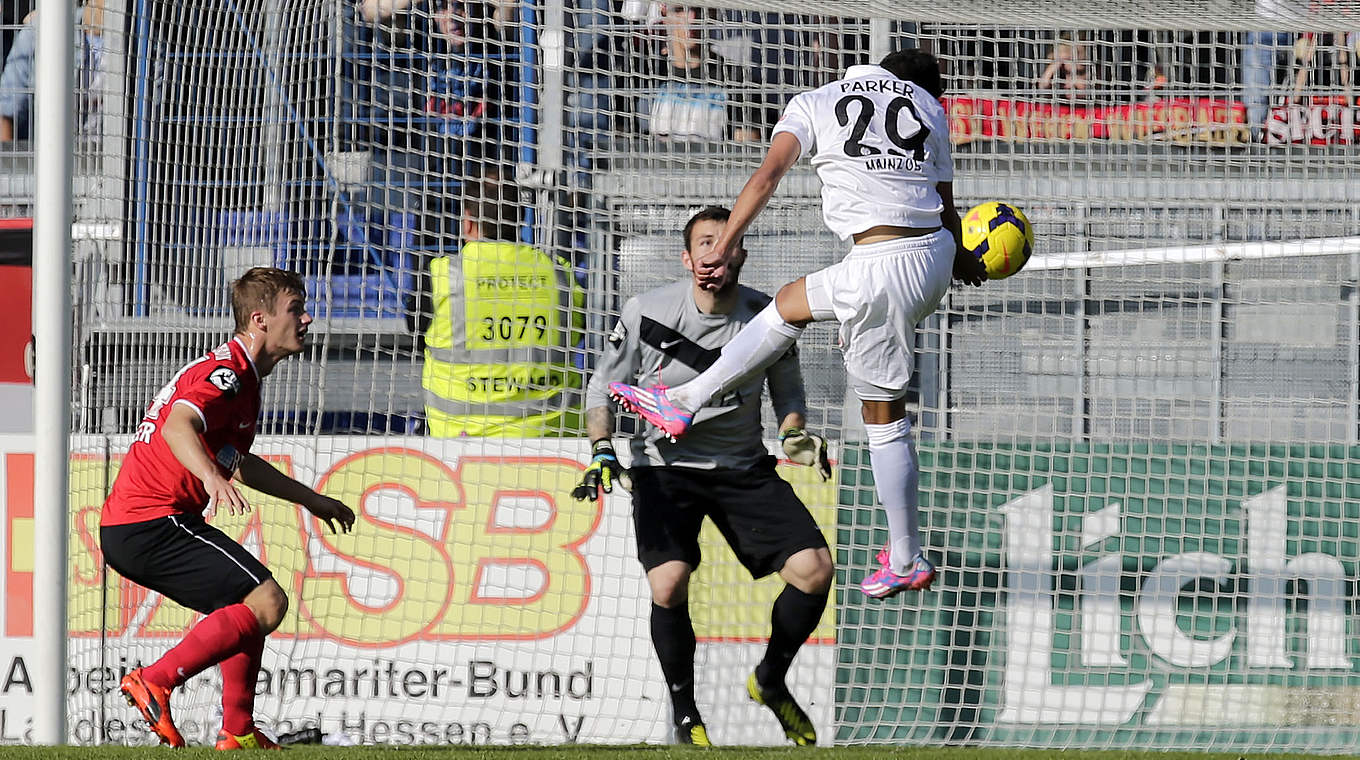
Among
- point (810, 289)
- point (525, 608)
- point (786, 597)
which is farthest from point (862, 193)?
point (525, 608)

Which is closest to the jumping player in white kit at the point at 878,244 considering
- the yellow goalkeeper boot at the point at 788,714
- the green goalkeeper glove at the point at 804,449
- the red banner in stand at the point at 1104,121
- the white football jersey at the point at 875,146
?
the white football jersey at the point at 875,146

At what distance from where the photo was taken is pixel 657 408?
498 centimetres

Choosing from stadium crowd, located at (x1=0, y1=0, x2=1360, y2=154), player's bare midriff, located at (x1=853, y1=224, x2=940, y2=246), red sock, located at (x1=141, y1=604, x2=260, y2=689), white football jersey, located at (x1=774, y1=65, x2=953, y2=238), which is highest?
stadium crowd, located at (x1=0, y1=0, x2=1360, y2=154)

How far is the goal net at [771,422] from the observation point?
20.7ft

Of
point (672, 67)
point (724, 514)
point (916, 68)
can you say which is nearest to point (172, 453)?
point (724, 514)

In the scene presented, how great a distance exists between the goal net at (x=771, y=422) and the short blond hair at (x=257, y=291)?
144 cm

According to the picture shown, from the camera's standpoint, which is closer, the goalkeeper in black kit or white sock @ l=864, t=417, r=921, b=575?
white sock @ l=864, t=417, r=921, b=575

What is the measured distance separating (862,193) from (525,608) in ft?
8.27

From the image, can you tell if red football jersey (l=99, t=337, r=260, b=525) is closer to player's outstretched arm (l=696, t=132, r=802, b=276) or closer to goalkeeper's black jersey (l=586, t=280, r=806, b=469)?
goalkeeper's black jersey (l=586, t=280, r=806, b=469)

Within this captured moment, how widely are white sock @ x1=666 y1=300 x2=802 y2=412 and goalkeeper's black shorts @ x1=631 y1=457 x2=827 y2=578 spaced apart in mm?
622

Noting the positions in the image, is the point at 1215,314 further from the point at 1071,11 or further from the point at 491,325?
the point at 491,325

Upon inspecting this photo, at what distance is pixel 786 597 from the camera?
5527mm

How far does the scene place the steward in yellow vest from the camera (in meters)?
6.48

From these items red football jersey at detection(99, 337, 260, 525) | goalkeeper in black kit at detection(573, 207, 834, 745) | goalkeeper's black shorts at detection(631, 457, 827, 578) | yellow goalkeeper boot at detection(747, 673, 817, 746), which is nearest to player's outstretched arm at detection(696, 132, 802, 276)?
goalkeeper in black kit at detection(573, 207, 834, 745)
